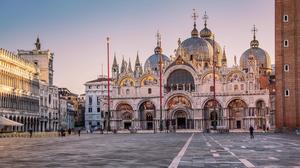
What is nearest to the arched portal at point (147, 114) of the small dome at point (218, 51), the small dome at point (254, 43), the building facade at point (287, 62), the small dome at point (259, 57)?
the small dome at point (218, 51)

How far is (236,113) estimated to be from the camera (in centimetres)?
11725

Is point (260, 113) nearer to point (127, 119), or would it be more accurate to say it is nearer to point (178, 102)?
point (178, 102)

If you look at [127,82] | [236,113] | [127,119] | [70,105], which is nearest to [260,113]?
[236,113]

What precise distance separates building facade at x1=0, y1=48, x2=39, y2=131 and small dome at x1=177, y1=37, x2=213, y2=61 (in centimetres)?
3976

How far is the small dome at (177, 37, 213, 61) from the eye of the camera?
13150 cm

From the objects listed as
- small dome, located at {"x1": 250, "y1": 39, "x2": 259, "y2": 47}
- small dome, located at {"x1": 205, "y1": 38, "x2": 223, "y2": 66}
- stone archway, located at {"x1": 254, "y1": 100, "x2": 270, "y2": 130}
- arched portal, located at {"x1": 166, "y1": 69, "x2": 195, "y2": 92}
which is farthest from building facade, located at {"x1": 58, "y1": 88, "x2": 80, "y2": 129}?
stone archway, located at {"x1": 254, "y1": 100, "x2": 270, "y2": 130}

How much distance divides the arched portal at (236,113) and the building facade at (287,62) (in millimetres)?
41625

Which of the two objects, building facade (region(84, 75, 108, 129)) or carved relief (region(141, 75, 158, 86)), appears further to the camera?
building facade (region(84, 75, 108, 129))

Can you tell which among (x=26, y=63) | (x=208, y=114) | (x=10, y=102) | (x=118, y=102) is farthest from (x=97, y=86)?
(x=10, y=102)

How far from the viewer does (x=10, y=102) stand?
85.6 metres

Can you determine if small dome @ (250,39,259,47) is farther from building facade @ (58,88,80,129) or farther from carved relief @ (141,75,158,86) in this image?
building facade @ (58,88,80,129)

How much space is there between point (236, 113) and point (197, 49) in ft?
72.9

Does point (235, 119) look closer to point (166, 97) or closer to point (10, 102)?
point (166, 97)

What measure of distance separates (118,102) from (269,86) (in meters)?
35.3
